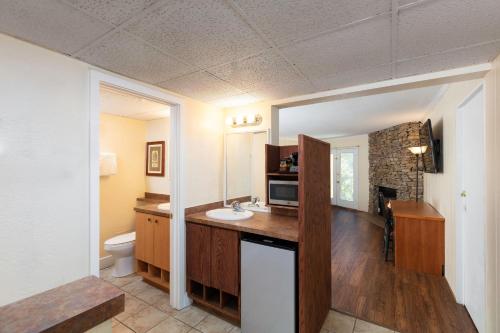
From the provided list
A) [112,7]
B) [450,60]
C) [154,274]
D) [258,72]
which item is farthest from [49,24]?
[154,274]

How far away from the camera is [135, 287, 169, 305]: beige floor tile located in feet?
8.30

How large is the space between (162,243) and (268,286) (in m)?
1.51

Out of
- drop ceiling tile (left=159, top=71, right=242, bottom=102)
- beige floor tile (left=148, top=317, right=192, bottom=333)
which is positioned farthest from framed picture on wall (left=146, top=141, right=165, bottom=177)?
beige floor tile (left=148, top=317, right=192, bottom=333)

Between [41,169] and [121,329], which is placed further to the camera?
[121,329]

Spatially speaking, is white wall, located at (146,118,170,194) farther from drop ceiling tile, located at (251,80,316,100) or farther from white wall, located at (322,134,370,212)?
white wall, located at (322,134,370,212)

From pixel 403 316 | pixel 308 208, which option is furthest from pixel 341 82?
pixel 403 316

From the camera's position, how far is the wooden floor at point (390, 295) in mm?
2105

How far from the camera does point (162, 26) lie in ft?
4.09

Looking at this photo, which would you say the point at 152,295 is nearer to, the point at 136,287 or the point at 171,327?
the point at 136,287

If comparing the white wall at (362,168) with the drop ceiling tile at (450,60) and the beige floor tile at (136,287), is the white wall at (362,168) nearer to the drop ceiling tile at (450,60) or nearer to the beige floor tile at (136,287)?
the drop ceiling tile at (450,60)

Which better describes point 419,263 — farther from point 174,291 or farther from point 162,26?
point 162,26

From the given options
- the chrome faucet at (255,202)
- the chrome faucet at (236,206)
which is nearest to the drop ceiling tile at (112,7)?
the chrome faucet at (236,206)

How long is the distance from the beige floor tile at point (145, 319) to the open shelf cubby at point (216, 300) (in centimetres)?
34

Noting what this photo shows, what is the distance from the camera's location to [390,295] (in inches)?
100
